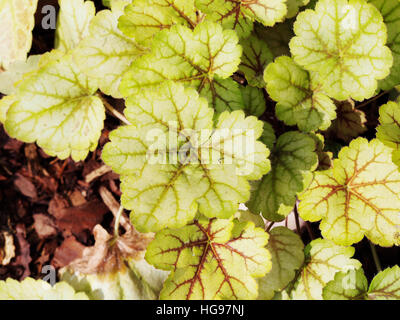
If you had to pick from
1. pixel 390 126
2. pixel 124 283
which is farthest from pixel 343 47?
pixel 124 283

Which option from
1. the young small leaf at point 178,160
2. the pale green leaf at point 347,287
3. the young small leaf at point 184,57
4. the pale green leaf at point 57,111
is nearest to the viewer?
the young small leaf at point 178,160

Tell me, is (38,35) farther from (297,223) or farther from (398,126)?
(398,126)

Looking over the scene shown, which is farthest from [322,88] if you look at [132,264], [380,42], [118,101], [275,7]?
[132,264]

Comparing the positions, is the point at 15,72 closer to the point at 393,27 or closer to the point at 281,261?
the point at 281,261

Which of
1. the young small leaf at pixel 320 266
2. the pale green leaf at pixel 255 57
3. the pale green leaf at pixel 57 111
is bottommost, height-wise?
the young small leaf at pixel 320 266

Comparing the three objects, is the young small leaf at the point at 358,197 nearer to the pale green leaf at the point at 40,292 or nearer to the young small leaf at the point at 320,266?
the young small leaf at the point at 320,266

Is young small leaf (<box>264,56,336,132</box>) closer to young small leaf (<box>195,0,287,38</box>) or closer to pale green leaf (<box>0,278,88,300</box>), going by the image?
young small leaf (<box>195,0,287,38</box>)

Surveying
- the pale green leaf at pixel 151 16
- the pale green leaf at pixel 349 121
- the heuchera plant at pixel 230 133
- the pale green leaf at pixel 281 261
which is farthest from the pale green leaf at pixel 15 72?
the pale green leaf at pixel 349 121
